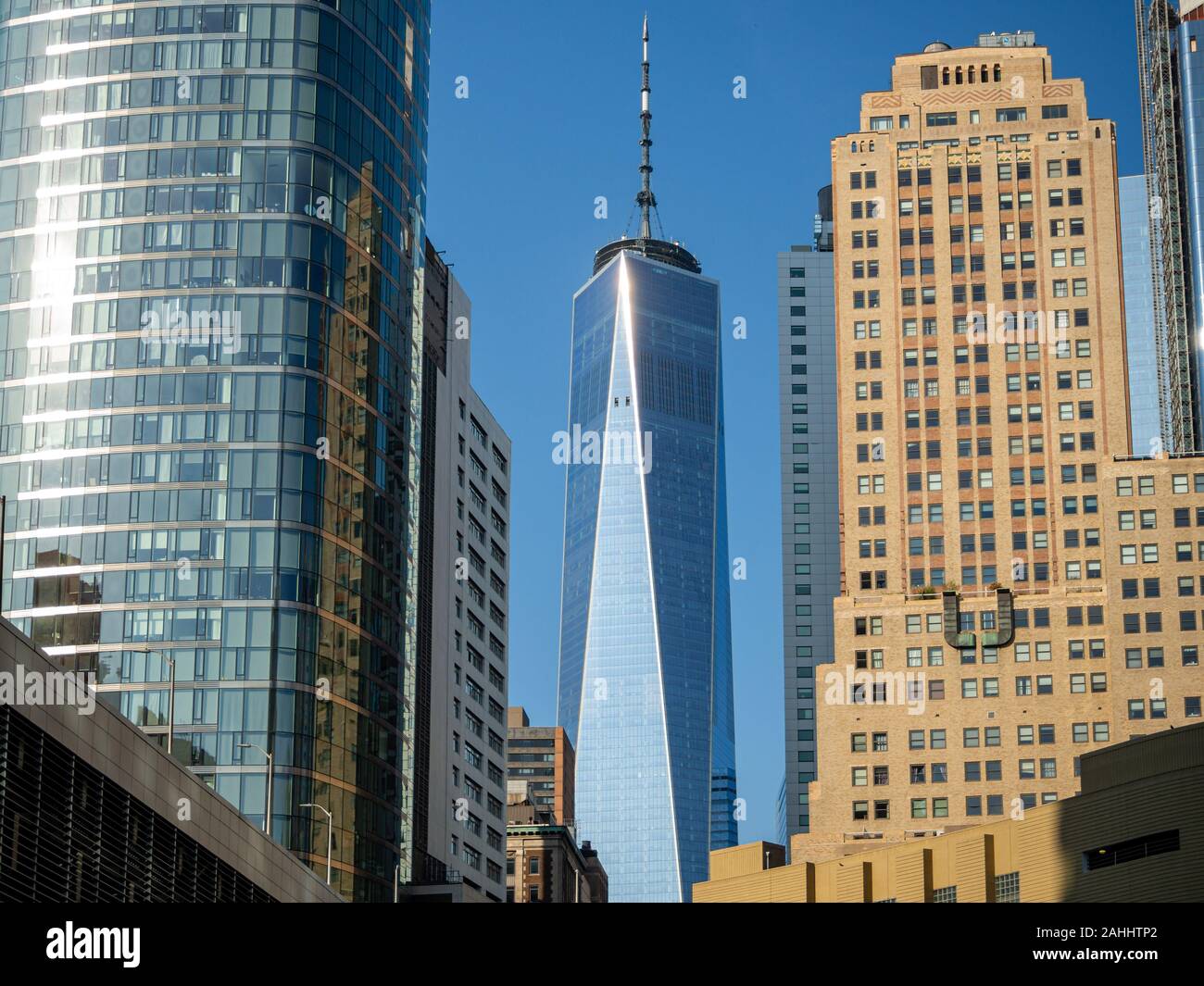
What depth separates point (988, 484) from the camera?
177000 mm

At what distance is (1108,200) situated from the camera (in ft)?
602

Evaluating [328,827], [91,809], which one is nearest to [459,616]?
[328,827]

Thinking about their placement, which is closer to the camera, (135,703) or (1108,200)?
(135,703)

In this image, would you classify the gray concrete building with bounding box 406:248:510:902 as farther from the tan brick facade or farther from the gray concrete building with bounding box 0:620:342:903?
the gray concrete building with bounding box 0:620:342:903

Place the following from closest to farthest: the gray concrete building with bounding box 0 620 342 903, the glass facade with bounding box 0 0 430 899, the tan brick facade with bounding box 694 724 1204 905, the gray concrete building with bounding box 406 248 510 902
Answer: the gray concrete building with bounding box 0 620 342 903
the tan brick facade with bounding box 694 724 1204 905
the glass facade with bounding box 0 0 430 899
the gray concrete building with bounding box 406 248 510 902

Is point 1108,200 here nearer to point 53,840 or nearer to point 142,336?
point 142,336

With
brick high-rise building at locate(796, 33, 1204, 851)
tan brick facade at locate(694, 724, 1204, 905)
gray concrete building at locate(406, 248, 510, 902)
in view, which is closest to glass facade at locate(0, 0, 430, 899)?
gray concrete building at locate(406, 248, 510, 902)

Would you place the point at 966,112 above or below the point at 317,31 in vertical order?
above

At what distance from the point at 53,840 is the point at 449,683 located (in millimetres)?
118529

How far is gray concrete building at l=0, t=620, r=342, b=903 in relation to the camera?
40812mm

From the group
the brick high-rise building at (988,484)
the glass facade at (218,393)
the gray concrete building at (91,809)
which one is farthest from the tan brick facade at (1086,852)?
the gray concrete building at (91,809)

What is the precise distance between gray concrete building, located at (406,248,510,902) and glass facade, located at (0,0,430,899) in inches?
602
